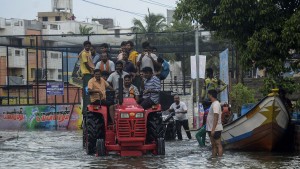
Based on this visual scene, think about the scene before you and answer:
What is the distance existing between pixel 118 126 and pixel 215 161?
7.66ft

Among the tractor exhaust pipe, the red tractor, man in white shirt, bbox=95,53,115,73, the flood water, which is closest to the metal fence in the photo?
man in white shirt, bbox=95,53,115,73

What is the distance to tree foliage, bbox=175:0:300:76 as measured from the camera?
19219 mm

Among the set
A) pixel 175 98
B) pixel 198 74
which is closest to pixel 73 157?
pixel 175 98

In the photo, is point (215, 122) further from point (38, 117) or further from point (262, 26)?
point (38, 117)

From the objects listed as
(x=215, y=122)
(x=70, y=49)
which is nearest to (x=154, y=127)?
(x=215, y=122)

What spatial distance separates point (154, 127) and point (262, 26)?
4.26 meters

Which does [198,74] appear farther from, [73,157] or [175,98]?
[73,157]

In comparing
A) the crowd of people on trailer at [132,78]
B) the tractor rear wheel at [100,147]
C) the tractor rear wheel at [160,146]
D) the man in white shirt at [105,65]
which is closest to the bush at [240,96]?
the crowd of people on trailer at [132,78]

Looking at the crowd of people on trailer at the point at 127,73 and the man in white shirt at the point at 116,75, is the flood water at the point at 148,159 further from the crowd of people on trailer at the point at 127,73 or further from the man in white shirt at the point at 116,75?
the man in white shirt at the point at 116,75

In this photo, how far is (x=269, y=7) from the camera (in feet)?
64.0

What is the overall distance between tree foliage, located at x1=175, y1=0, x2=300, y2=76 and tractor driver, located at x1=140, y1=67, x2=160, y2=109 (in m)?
2.45

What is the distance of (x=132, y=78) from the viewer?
19656 millimetres

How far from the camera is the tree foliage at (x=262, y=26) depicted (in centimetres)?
1922

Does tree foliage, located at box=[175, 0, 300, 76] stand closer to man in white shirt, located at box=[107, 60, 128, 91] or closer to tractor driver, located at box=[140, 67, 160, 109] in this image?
tractor driver, located at box=[140, 67, 160, 109]
